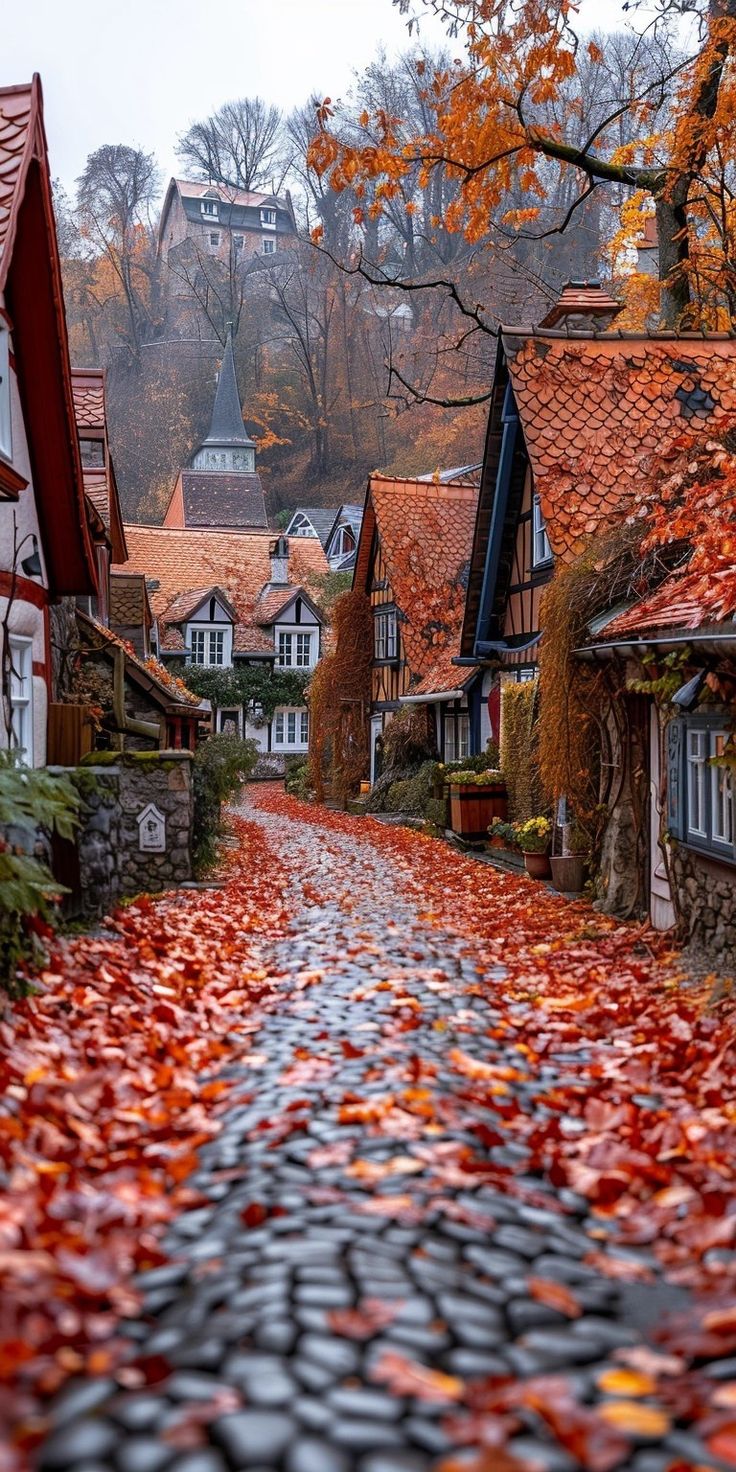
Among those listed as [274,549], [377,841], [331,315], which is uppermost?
[331,315]

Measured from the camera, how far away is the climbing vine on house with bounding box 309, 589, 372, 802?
3047 cm

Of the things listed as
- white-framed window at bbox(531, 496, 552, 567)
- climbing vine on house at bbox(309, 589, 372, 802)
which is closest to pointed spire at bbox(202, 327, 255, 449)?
climbing vine on house at bbox(309, 589, 372, 802)

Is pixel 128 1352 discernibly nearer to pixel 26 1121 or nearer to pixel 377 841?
pixel 26 1121

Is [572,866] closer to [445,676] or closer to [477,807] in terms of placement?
[477,807]

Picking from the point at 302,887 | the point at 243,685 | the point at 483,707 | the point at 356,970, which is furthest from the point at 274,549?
the point at 356,970

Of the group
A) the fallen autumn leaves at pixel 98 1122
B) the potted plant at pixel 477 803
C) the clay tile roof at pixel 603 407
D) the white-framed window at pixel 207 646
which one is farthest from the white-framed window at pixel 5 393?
the white-framed window at pixel 207 646

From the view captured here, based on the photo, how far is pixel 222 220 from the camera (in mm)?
80312

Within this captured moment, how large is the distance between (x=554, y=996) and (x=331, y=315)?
5952 cm

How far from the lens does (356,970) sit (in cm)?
892

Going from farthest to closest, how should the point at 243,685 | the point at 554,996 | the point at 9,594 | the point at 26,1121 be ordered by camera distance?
the point at 243,685 < the point at 9,594 < the point at 554,996 < the point at 26,1121

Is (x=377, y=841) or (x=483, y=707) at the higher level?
(x=483, y=707)

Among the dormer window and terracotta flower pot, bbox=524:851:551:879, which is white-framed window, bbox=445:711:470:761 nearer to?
terracotta flower pot, bbox=524:851:551:879

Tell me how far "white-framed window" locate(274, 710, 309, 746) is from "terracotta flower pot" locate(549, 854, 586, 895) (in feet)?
97.2

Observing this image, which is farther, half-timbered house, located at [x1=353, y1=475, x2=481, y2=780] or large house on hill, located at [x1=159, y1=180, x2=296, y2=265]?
large house on hill, located at [x1=159, y1=180, x2=296, y2=265]
